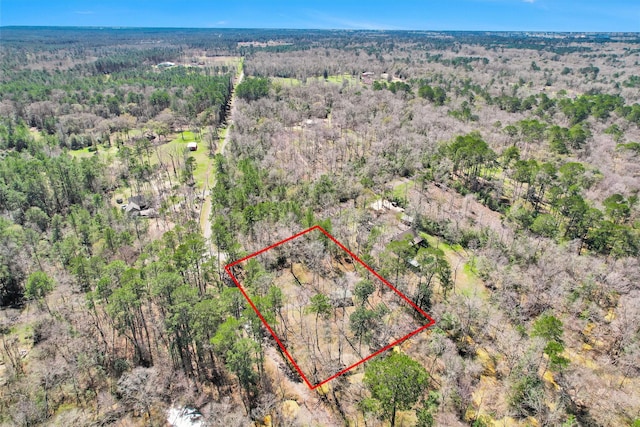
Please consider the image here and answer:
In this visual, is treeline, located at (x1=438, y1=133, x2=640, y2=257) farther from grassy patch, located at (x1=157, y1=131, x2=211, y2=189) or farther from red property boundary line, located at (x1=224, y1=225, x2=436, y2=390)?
grassy patch, located at (x1=157, y1=131, x2=211, y2=189)

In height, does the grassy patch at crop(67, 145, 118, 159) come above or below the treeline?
below

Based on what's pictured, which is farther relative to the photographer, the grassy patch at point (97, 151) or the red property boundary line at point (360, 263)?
the grassy patch at point (97, 151)

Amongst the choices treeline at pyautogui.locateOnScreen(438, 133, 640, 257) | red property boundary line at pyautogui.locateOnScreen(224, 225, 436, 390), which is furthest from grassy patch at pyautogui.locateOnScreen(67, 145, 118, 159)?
treeline at pyautogui.locateOnScreen(438, 133, 640, 257)

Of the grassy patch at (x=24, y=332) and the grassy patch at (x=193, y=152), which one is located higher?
the grassy patch at (x=193, y=152)

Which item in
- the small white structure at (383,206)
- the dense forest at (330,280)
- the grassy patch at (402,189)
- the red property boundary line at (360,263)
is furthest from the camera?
the grassy patch at (402,189)

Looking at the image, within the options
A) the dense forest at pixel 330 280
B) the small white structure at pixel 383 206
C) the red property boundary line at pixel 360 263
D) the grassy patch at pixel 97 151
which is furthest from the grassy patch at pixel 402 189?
the grassy patch at pixel 97 151

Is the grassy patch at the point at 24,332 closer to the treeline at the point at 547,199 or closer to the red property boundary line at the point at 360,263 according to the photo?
the red property boundary line at the point at 360,263

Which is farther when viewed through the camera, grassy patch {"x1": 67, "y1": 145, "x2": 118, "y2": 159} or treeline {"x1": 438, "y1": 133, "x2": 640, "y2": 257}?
grassy patch {"x1": 67, "y1": 145, "x2": 118, "y2": 159}

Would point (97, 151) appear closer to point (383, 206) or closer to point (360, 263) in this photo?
point (383, 206)
